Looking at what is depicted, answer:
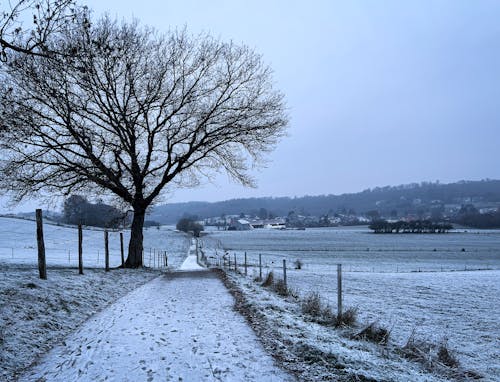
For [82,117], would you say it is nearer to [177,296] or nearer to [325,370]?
[177,296]

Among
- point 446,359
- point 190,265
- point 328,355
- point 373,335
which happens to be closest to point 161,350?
point 328,355

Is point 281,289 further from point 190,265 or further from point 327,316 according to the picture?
point 190,265

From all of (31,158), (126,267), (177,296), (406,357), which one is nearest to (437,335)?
(406,357)

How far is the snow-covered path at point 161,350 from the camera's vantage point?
586cm

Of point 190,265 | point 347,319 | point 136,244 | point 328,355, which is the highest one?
point 136,244

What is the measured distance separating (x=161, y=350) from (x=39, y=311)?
11.3 ft

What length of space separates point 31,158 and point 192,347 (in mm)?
16555

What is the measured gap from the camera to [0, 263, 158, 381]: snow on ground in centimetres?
675

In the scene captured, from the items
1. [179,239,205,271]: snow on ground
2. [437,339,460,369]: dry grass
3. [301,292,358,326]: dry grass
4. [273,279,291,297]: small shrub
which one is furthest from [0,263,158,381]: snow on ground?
[179,239,205,271]: snow on ground

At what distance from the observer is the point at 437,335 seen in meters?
13.2

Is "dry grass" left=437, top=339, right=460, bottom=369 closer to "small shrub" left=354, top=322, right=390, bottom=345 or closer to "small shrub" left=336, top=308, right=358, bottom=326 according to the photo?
"small shrub" left=354, top=322, right=390, bottom=345

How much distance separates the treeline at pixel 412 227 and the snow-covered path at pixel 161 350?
16752cm

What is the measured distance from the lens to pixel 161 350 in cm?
688

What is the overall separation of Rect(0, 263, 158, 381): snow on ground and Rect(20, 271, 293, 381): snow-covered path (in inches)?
11.2
